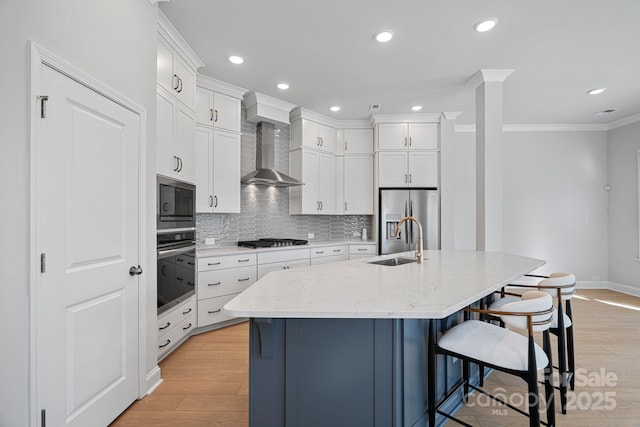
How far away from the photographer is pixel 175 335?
9.05ft

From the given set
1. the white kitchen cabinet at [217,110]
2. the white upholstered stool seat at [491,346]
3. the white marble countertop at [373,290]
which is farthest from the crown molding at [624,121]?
the white kitchen cabinet at [217,110]

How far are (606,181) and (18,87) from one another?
24.3 feet

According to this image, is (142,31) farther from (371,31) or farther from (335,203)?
(335,203)

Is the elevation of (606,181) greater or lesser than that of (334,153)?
lesser

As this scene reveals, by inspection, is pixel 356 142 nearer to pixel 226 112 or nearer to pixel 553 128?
pixel 226 112

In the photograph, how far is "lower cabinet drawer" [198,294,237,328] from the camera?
10.5 feet

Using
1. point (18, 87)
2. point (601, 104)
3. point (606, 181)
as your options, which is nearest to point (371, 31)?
point (18, 87)

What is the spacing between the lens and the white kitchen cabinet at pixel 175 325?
2.52 metres

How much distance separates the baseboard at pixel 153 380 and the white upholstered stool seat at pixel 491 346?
6.53ft

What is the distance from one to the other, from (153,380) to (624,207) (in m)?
6.96

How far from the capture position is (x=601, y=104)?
4.35m

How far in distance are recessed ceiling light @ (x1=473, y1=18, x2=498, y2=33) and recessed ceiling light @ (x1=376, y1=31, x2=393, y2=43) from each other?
2.25ft

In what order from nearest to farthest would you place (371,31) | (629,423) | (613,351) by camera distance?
(629,423) → (371,31) → (613,351)

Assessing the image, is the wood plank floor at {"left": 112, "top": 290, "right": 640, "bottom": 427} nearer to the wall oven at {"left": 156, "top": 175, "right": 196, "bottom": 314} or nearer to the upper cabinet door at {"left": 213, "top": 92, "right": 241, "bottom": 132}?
the wall oven at {"left": 156, "top": 175, "right": 196, "bottom": 314}
